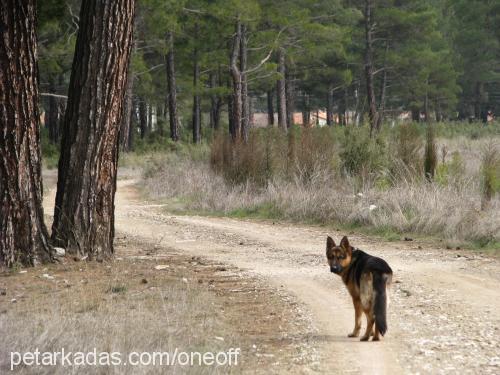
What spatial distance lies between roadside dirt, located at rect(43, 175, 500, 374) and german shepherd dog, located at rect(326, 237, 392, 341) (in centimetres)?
20

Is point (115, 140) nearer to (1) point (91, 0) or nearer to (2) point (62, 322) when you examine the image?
(1) point (91, 0)

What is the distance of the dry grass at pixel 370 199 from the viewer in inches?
486

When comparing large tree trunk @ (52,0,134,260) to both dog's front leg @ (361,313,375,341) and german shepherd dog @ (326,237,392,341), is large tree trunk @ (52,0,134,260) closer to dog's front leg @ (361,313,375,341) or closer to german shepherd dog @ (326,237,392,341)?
german shepherd dog @ (326,237,392,341)

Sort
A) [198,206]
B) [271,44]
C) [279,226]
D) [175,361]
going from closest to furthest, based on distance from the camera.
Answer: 1. [175,361]
2. [279,226]
3. [198,206]
4. [271,44]

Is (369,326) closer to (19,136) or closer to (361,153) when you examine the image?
(19,136)

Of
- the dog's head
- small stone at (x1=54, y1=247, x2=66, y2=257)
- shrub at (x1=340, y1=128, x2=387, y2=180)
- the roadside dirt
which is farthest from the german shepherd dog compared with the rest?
shrub at (x1=340, y1=128, x2=387, y2=180)

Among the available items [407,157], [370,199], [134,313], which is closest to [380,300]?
[134,313]

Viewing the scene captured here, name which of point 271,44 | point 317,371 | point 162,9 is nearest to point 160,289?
point 317,371

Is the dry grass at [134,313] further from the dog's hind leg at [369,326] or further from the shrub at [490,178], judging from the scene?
the shrub at [490,178]

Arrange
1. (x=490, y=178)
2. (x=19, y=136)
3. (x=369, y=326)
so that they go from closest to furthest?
(x=369, y=326) < (x=19, y=136) < (x=490, y=178)

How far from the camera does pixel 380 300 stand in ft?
19.1

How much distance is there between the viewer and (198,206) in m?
17.3

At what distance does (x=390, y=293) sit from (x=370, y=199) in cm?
609

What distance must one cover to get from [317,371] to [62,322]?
2.19 m
